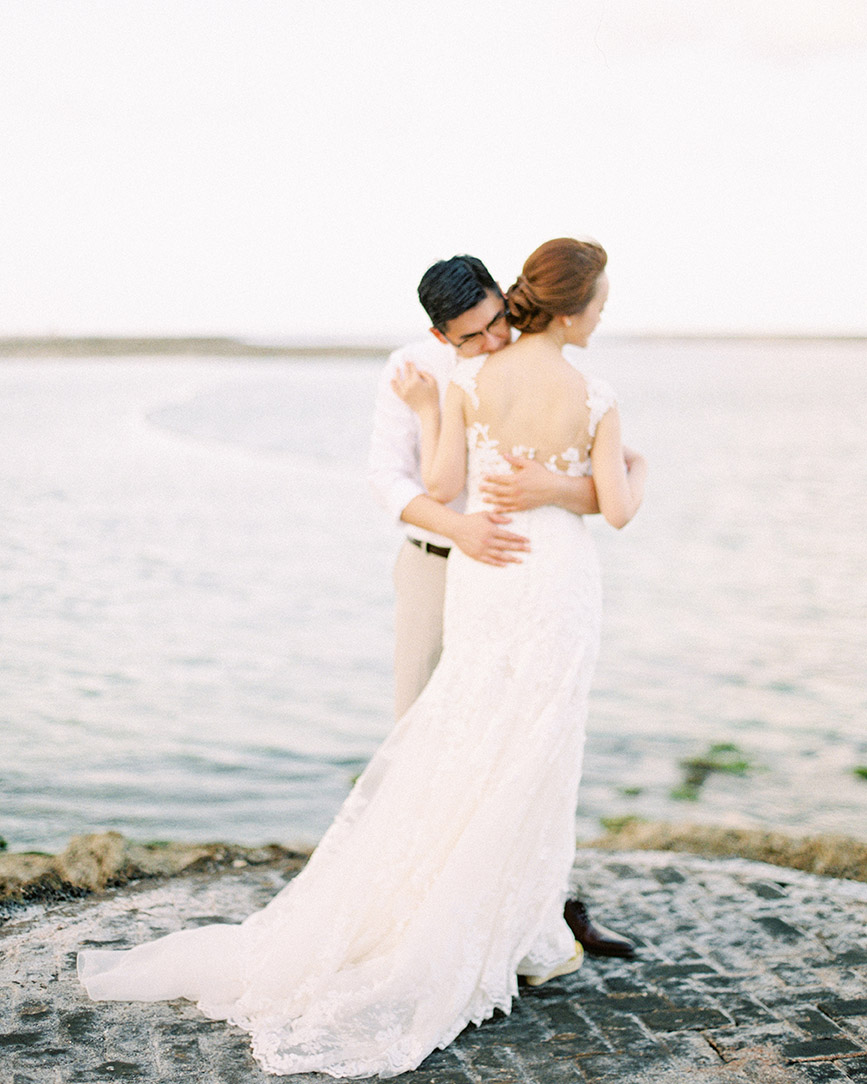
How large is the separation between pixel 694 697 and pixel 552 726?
4.72 m

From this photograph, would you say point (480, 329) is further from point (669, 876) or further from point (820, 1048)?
point (669, 876)

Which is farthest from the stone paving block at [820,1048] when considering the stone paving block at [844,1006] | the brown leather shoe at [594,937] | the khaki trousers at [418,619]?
the khaki trousers at [418,619]

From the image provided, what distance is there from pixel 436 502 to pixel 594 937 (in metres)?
1.50

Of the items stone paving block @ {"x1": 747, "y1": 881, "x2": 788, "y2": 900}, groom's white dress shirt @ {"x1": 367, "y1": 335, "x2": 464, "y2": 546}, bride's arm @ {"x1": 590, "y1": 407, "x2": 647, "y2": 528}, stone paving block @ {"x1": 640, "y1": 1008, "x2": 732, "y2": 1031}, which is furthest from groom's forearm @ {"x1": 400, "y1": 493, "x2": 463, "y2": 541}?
stone paving block @ {"x1": 747, "y1": 881, "x2": 788, "y2": 900}

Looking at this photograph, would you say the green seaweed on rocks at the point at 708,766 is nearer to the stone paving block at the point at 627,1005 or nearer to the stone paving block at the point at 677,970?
the stone paving block at the point at 677,970

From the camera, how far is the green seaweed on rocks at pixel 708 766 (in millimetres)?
6273

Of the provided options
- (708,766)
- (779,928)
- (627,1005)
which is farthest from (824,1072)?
(708,766)

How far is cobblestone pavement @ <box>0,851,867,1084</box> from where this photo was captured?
9.82 ft

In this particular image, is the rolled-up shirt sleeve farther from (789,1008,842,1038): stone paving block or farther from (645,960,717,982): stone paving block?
(789,1008,842,1038): stone paving block

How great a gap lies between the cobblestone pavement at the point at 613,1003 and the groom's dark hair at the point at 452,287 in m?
2.00

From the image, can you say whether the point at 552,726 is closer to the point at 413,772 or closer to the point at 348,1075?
the point at 413,772

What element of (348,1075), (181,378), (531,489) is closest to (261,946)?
(348,1075)

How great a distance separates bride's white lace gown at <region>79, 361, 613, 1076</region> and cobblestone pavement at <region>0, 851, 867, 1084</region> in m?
0.12

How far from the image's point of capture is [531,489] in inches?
131
